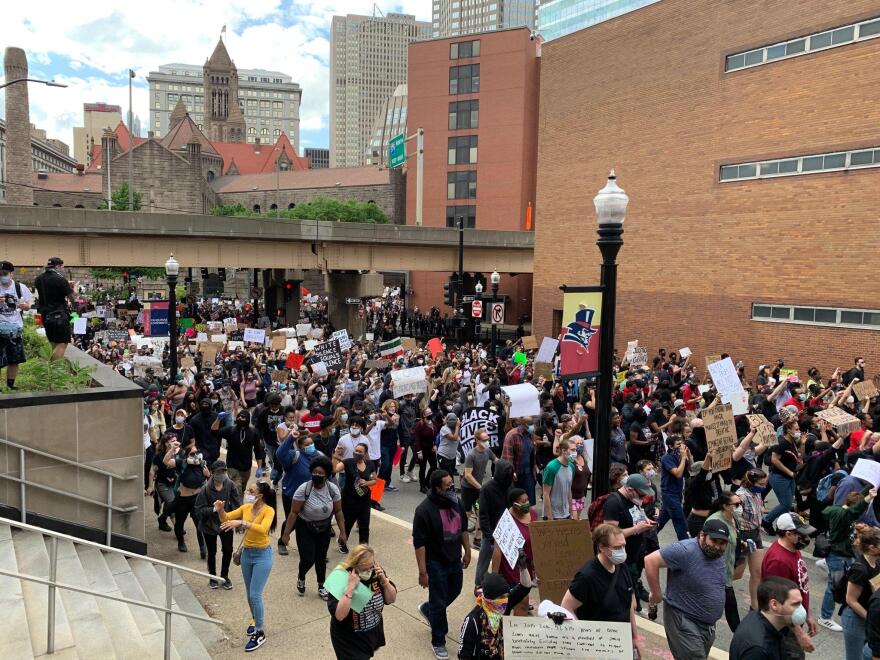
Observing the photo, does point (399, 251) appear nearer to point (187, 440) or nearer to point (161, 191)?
point (187, 440)

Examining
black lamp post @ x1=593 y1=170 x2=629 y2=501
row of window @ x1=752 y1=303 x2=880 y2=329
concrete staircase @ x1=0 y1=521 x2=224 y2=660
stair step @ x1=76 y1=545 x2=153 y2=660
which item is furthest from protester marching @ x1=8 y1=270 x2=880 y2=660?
row of window @ x1=752 y1=303 x2=880 y2=329

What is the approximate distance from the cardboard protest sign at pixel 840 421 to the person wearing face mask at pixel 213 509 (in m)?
9.35

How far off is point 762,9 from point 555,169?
11534mm

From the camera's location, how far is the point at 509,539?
599 cm

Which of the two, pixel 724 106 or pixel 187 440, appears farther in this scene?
pixel 724 106

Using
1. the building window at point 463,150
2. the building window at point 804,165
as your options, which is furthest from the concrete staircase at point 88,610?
the building window at point 463,150

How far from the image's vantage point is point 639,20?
28828 millimetres

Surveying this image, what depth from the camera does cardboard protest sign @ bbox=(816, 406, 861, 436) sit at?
11047 millimetres

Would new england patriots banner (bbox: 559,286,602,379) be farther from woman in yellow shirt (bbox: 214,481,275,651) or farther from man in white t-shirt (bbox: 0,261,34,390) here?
man in white t-shirt (bbox: 0,261,34,390)

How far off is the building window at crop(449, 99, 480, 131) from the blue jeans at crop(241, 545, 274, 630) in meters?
54.2

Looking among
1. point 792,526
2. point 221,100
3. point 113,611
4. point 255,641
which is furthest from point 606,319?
point 221,100

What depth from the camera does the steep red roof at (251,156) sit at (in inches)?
4904

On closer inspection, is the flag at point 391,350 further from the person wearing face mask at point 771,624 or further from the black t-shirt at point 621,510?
the person wearing face mask at point 771,624

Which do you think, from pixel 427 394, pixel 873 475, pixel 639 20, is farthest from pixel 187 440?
pixel 639 20
